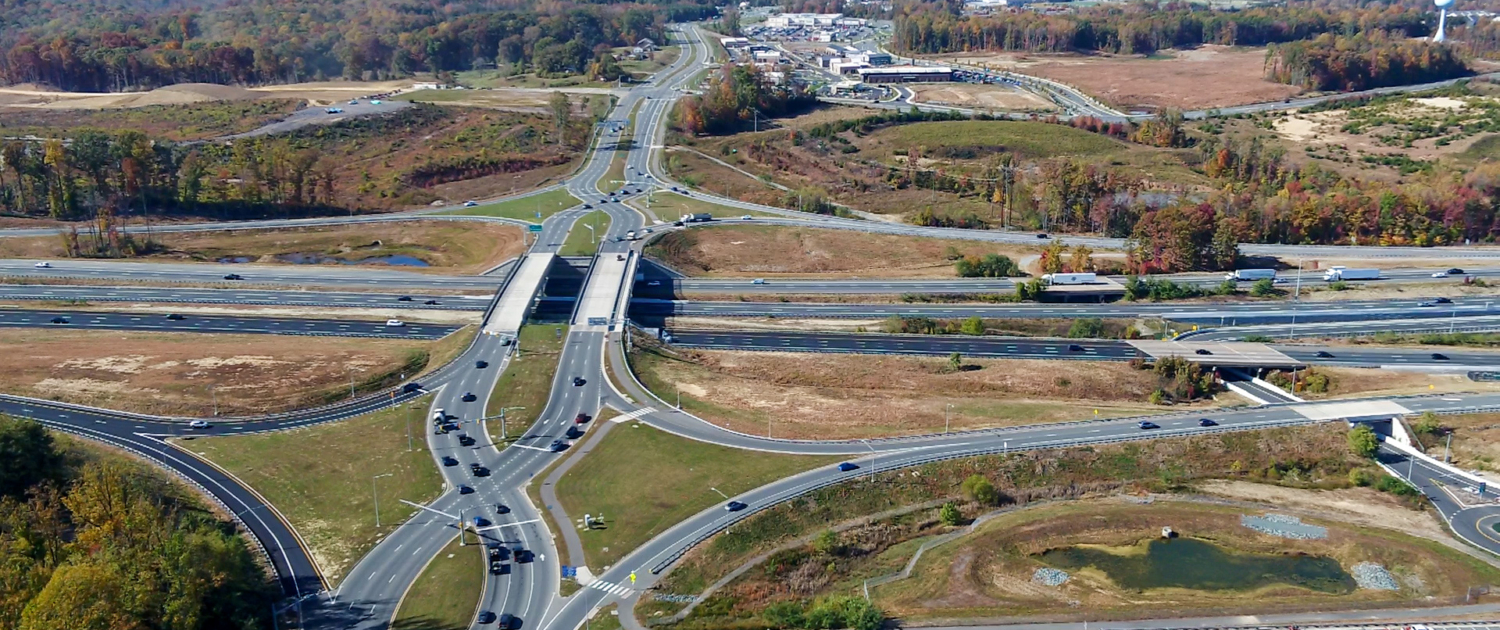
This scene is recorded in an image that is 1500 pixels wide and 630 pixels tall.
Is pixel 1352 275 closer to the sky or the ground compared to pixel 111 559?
closer to the sky

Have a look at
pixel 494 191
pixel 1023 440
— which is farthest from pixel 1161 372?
pixel 494 191

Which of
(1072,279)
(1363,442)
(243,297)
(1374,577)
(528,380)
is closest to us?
(1374,577)

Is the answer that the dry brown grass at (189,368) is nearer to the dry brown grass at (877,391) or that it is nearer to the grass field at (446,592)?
the dry brown grass at (877,391)

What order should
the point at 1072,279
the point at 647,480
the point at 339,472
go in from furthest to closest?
the point at 1072,279 < the point at 339,472 < the point at 647,480

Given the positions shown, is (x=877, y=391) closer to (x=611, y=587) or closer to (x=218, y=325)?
(x=611, y=587)

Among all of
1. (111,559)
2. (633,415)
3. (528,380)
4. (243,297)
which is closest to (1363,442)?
(633,415)

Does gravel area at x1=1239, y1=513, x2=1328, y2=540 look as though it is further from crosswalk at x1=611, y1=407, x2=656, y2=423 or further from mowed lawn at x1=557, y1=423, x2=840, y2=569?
crosswalk at x1=611, y1=407, x2=656, y2=423

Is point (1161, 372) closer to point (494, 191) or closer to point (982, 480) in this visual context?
point (982, 480)
